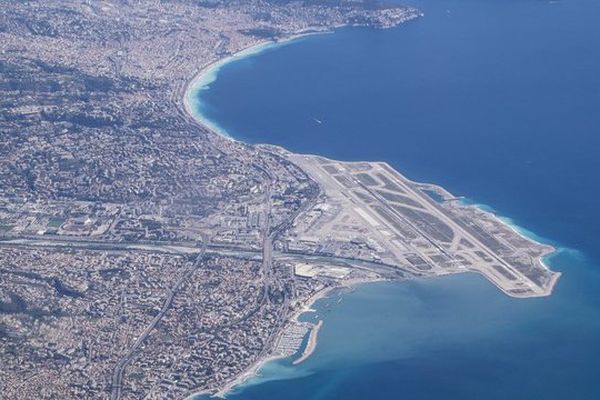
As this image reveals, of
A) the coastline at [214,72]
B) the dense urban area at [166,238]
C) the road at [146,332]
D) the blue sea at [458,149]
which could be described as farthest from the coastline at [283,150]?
the road at [146,332]

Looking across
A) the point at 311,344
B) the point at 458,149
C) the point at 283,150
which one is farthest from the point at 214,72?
the point at 311,344

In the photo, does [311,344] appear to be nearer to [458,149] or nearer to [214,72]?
[458,149]

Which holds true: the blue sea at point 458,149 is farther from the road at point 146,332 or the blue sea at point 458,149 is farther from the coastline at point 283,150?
the road at point 146,332

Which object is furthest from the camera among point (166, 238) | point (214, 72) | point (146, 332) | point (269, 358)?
point (214, 72)

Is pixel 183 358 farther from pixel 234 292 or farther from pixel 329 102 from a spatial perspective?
pixel 329 102

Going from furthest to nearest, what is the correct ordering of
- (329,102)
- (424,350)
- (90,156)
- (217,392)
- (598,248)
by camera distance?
(329,102) < (90,156) < (598,248) < (424,350) < (217,392)

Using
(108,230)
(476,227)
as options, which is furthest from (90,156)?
(476,227)

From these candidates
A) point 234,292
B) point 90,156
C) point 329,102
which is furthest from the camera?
point 329,102
